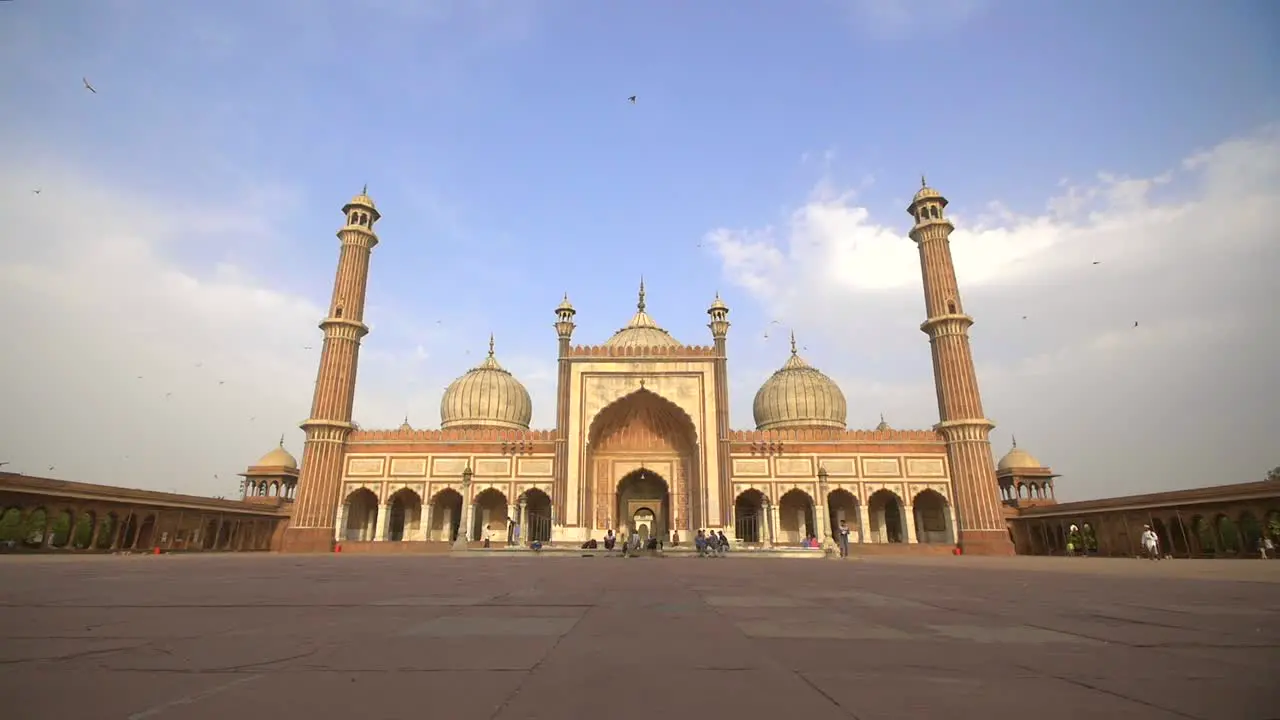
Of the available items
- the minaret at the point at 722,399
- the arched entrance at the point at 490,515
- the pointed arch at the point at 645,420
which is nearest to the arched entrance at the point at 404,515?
the arched entrance at the point at 490,515

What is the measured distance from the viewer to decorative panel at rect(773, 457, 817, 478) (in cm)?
3124

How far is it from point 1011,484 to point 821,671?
4388 cm

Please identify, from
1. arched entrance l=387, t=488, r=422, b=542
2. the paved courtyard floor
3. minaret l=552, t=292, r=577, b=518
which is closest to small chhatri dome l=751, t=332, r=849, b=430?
minaret l=552, t=292, r=577, b=518

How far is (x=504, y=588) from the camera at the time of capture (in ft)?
21.4

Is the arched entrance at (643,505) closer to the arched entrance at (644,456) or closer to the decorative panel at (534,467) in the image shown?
the arched entrance at (644,456)

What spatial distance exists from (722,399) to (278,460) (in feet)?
92.1

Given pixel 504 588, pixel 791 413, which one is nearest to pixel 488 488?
pixel 791 413

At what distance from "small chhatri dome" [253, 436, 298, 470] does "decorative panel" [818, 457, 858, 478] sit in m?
31.3

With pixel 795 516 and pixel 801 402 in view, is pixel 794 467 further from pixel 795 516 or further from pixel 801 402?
pixel 801 402

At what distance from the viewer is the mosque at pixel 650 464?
98.6 ft

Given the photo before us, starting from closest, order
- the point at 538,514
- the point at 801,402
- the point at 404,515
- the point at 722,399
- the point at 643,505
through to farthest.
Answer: the point at 722,399 → the point at 538,514 → the point at 643,505 → the point at 404,515 → the point at 801,402

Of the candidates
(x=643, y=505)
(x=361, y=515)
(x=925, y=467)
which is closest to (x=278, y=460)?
(x=361, y=515)

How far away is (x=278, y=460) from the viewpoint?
4094cm

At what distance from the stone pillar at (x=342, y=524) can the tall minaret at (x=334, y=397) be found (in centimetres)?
25
